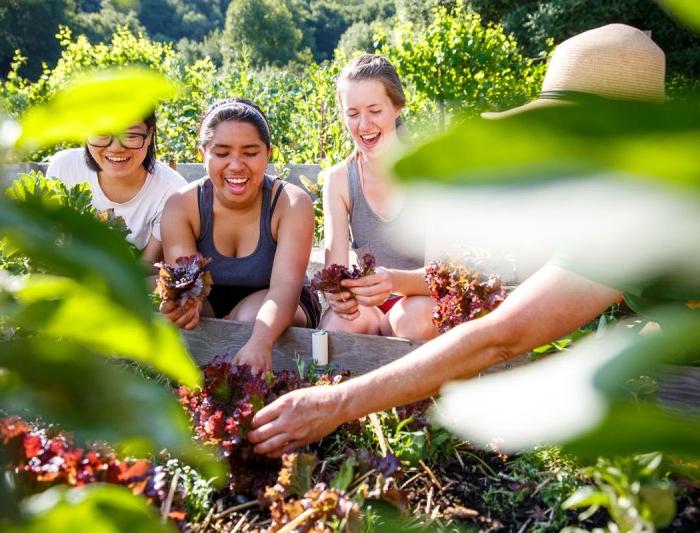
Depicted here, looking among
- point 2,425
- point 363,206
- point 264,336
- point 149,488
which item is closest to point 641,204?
point 2,425

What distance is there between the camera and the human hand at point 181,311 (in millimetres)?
2598

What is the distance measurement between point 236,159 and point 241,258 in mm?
419

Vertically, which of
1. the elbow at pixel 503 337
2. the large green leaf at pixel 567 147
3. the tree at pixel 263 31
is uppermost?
the tree at pixel 263 31

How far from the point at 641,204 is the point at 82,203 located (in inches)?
97.5

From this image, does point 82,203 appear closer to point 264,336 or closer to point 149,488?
point 264,336

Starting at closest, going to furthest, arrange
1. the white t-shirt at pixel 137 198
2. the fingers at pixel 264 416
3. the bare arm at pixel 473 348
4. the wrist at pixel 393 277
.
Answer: the bare arm at pixel 473 348, the fingers at pixel 264 416, the wrist at pixel 393 277, the white t-shirt at pixel 137 198

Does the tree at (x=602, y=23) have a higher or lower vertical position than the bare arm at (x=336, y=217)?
higher

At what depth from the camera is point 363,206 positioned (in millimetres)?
3170

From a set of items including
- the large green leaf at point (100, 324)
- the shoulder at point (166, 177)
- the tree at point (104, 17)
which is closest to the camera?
the large green leaf at point (100, 324)

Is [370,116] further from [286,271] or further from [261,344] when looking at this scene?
[261,344]

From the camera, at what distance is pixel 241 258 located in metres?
3.01

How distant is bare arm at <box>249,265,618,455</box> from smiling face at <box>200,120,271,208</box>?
1.41 meters

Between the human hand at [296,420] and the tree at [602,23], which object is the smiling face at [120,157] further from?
the tree at [602,23]

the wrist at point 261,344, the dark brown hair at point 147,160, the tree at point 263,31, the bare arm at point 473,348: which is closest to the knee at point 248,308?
the wrist at point 261,344
